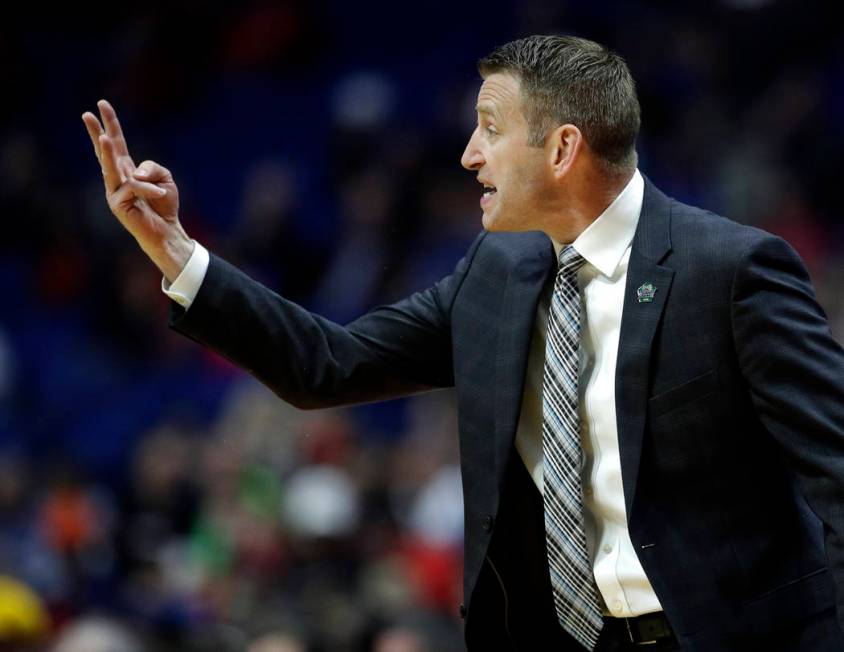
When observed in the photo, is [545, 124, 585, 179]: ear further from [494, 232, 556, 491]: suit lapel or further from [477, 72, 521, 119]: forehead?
[494, 232, 556, 491]: suit lapel

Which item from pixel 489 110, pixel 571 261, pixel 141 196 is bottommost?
pixel 571 261

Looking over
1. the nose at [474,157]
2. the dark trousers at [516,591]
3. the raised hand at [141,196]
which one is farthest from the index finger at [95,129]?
the dark trousers at [516,591]

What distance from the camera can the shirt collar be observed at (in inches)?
114

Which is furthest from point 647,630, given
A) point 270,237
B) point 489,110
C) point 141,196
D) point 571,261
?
point 270,237

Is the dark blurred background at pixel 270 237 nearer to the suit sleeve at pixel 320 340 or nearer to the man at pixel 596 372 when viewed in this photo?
the suit sleeve at pixel 320 340

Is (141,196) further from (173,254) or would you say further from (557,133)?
(557,133)

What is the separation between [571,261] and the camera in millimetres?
2949

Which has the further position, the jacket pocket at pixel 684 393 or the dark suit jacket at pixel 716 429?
the jacket pocket at pixel 684 393

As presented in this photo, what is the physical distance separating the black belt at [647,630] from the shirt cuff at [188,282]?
1072 mm

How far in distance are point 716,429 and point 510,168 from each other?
0.71 m

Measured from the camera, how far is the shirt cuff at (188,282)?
9.69ft

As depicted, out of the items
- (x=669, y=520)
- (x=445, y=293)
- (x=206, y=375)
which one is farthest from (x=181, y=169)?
(x=669, y=520)

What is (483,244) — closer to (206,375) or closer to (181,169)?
(206,375)

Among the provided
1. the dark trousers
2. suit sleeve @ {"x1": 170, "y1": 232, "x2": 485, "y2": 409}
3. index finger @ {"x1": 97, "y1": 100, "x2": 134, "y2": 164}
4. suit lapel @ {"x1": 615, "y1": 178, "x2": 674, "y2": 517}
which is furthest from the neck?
index finger @ {"x1": 97, "y1": 100, "x2": 134, "y2": 164}
